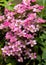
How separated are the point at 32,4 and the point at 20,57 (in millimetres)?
735

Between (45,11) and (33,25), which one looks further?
(45,11)

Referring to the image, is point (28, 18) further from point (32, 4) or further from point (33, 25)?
point (32, 4)

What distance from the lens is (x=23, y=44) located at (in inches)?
119

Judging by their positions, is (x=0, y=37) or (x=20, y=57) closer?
(x=20, y=57)

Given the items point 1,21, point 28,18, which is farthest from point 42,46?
point 1,21

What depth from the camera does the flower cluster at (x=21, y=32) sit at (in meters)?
3.00

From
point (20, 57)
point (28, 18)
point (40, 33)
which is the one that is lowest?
point (20, 57)

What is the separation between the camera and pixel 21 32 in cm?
299

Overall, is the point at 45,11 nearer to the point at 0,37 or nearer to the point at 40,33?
the point at 40,33

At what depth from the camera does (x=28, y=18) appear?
10.0 feet

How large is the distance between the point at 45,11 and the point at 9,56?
2.34 feet

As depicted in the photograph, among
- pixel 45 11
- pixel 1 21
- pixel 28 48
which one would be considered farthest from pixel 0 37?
pixel 45 11

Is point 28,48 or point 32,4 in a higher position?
point 32,4

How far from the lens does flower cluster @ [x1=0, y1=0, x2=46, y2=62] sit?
2996 millimetres
